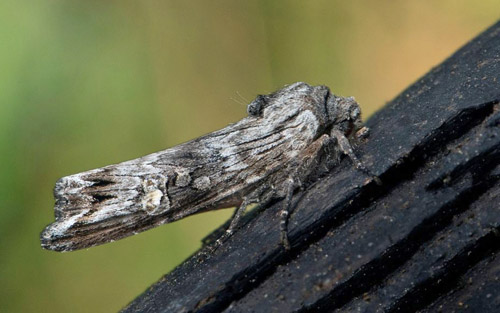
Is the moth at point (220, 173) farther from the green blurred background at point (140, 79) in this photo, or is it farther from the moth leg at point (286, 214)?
the green blurred background at point (140, 79)

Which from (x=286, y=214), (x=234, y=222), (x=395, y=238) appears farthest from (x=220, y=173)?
(x=395, y=238)

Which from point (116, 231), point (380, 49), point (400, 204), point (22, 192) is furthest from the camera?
point (380, 49)

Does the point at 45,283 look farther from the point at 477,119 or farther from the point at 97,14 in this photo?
the point at 477,119

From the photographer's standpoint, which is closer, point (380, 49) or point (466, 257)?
point (466, 257)

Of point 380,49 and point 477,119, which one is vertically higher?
point 380,49

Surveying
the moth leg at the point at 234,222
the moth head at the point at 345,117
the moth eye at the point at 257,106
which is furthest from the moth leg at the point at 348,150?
the moth leg at the point at 234,222

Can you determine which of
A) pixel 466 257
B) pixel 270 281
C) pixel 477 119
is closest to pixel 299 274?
pixel 270 281

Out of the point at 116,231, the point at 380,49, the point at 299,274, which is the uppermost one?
the point at 380,49
